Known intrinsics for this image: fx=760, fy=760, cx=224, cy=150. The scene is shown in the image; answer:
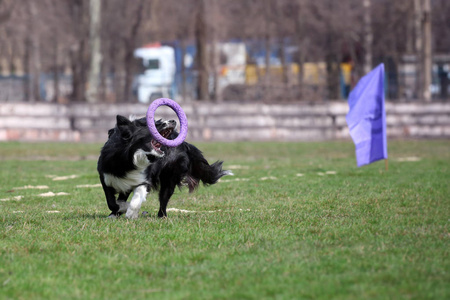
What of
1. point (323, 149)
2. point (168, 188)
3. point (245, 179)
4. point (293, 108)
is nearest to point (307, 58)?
point (293, 108)

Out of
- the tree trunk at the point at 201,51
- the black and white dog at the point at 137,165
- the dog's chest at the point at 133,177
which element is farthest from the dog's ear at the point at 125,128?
the tree trunk at the point at 201,51

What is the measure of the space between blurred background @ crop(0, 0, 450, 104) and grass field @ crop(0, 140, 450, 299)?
63.6 ft

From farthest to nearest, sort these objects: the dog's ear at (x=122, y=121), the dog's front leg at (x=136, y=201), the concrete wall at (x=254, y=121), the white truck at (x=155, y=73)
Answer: the white truck at (x=155, y=73) < the concrete wall at (x=254, y=121) < the dog's front leg at (x=136, y=201) < the dog's ear at (x=122, y=121)

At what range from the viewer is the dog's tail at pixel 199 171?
9.76m

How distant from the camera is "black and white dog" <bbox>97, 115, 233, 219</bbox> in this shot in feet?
28.3

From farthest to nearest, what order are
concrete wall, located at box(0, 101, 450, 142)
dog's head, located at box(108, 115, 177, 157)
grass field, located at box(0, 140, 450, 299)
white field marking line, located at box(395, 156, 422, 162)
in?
concrete wall, located at box(0, 101, 450, 142)
white field marking line, located at box(395, 156, 422, 162)
dog's head, located at box(108, 115, 177, 157)
grass field, located at box(0, 140, 450, 299)

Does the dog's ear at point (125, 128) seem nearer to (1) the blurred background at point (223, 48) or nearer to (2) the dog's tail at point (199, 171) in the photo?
(2) the dog's tail at point (199, 171)

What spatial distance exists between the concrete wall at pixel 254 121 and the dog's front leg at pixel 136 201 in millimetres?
20766

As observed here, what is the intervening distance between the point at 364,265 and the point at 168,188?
3740 millimetres

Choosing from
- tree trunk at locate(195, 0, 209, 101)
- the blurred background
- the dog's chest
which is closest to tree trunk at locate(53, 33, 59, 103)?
the blurred background

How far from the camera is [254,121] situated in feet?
99.6

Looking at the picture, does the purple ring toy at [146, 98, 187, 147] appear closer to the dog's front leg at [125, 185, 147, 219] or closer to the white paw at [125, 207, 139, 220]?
the dog's front leg at [125, 185, 147, 219]

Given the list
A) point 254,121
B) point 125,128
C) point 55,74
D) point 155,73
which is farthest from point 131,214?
point 55,74

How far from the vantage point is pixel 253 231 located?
7797mm
